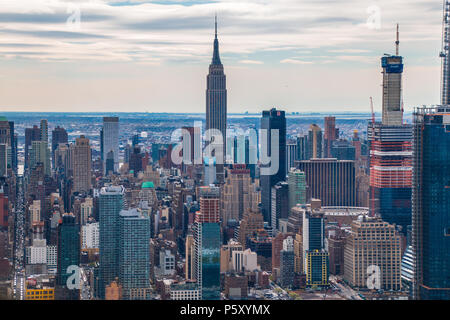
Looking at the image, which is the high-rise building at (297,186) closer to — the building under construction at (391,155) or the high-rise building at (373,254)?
the building under construction at (391,155)

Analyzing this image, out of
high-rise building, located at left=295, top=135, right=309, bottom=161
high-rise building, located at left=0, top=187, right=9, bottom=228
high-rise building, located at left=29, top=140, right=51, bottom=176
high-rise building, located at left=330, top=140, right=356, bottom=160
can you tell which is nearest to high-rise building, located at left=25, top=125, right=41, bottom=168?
high-rise building, located at left=29, top=140, right=51, bottom=176

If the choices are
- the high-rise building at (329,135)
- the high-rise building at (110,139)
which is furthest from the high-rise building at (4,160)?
the high-rise building at (329,135)

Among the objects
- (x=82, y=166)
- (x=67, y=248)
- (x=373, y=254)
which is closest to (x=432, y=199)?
(x=373, y=254)

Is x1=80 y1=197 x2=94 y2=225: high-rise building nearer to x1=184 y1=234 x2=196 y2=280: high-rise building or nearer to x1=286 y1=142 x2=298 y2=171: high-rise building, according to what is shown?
x1=184 y1=234 x2=196 y2=280: high-rise building

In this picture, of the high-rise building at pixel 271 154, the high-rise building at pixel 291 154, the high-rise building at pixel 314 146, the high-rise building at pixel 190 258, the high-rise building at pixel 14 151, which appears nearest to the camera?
the high-rise building at pixel 190 258

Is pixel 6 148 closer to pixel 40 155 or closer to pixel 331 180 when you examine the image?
pixel 40 155
